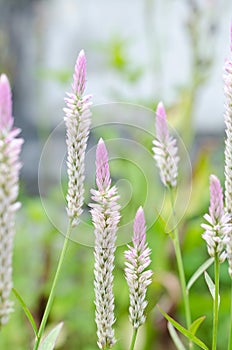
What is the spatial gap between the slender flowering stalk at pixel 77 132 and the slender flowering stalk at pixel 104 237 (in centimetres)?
1

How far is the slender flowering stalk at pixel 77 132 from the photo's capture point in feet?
1.56

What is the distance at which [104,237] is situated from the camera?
480mm

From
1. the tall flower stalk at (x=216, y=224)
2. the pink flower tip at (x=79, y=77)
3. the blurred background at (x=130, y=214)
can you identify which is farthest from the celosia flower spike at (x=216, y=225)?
the blurred background at (x=130, y=214)

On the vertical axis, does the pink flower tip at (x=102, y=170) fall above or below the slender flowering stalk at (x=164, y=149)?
below

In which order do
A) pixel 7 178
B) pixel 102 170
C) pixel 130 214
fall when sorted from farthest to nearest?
pixel 130 214 → pixel 102 170 → pixel 7 178

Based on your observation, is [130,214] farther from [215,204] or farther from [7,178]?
[7,178]

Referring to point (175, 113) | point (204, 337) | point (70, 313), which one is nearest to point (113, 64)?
point (175, 113)

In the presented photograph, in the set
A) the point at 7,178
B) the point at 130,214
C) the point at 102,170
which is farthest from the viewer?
the point at 130,214

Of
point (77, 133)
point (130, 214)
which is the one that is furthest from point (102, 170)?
point (130, 214)

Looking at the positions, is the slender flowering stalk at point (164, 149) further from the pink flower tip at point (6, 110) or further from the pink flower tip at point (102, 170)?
the pink flower tip at point (6, 110)

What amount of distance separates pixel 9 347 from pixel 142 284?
1.40 metres

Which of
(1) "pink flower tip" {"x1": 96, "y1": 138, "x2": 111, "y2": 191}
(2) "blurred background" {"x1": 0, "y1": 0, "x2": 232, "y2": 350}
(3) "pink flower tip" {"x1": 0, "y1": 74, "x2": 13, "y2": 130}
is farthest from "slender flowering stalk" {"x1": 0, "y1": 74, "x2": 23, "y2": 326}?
(2) "blurred background" {"x1": 0, "y1": 0, "x2": 232, "y2": 350}

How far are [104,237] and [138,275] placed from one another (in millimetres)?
37

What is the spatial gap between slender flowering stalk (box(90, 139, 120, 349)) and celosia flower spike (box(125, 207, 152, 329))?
1 centimetres
